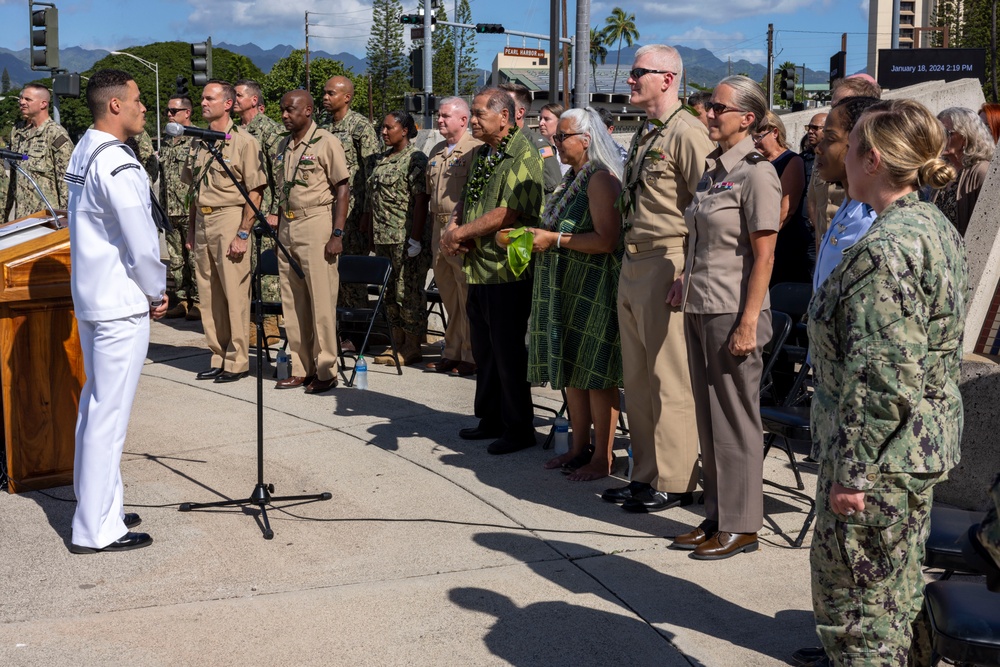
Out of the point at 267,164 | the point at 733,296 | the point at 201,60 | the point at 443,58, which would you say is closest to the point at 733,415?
the point at 733,296

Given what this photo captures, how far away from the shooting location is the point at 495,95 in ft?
21.4

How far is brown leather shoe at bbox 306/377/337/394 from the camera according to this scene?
27.6ft

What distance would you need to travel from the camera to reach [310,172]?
330 inches

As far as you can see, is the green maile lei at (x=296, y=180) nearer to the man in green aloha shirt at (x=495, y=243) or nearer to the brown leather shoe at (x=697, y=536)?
the man in green aloha shirt at (x=495, y=243)

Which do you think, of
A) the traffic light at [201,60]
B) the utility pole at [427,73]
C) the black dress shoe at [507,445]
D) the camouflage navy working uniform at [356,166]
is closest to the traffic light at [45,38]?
the traffic light at [201,60]

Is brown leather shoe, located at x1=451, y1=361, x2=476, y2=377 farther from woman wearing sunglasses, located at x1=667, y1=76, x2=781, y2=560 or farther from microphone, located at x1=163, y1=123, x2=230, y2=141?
woman wearing sunglasses, located at x1=667, y1=76, x2=781, y2=560

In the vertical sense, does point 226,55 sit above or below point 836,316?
above

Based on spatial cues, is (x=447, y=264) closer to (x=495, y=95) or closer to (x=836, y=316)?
(x=495, y=95)

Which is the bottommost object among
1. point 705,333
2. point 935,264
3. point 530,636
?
point 530,636

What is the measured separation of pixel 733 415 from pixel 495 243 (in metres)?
2.30

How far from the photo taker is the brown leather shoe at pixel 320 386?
331 inches

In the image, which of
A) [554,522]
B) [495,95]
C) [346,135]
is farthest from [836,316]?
[346,135]

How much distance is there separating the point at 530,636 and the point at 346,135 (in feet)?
22.3

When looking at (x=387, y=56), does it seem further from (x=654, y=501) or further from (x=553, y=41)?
(x=654, y=501)
